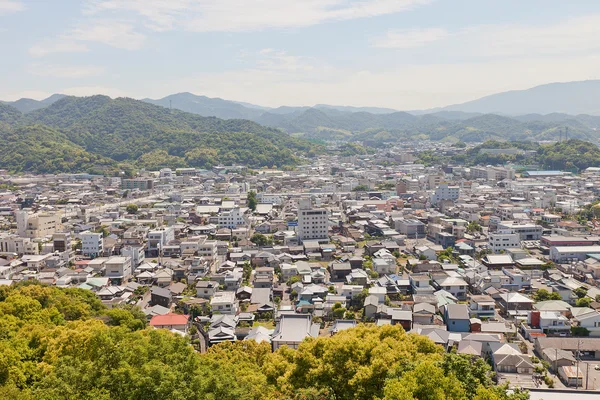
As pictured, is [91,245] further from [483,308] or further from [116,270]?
[483,308]

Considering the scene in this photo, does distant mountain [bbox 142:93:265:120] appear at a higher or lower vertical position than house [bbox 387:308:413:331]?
higher

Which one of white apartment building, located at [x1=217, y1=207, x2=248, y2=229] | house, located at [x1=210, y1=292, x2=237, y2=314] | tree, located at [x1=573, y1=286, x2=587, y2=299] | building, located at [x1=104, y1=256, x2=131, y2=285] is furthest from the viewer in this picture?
white apartment building, located at [x1=217, y1=207, x2=248, y2=229]

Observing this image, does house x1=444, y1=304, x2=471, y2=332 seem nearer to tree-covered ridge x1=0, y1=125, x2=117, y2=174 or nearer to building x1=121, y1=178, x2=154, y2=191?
building x1=121, y1=178, x2=154, y2=191

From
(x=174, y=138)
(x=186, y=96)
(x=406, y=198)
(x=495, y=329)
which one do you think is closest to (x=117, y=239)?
(x=495, y=329)

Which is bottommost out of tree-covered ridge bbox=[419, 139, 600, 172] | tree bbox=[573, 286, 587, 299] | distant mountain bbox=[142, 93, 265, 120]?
tree bbox=[573, 286, 587, 299]

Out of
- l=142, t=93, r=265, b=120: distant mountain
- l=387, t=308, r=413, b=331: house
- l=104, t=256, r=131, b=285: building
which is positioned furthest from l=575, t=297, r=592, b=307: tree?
l=142, t=93, r=265, b=120: distant mountain

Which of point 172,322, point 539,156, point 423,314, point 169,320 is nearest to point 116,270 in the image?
point 169,320
